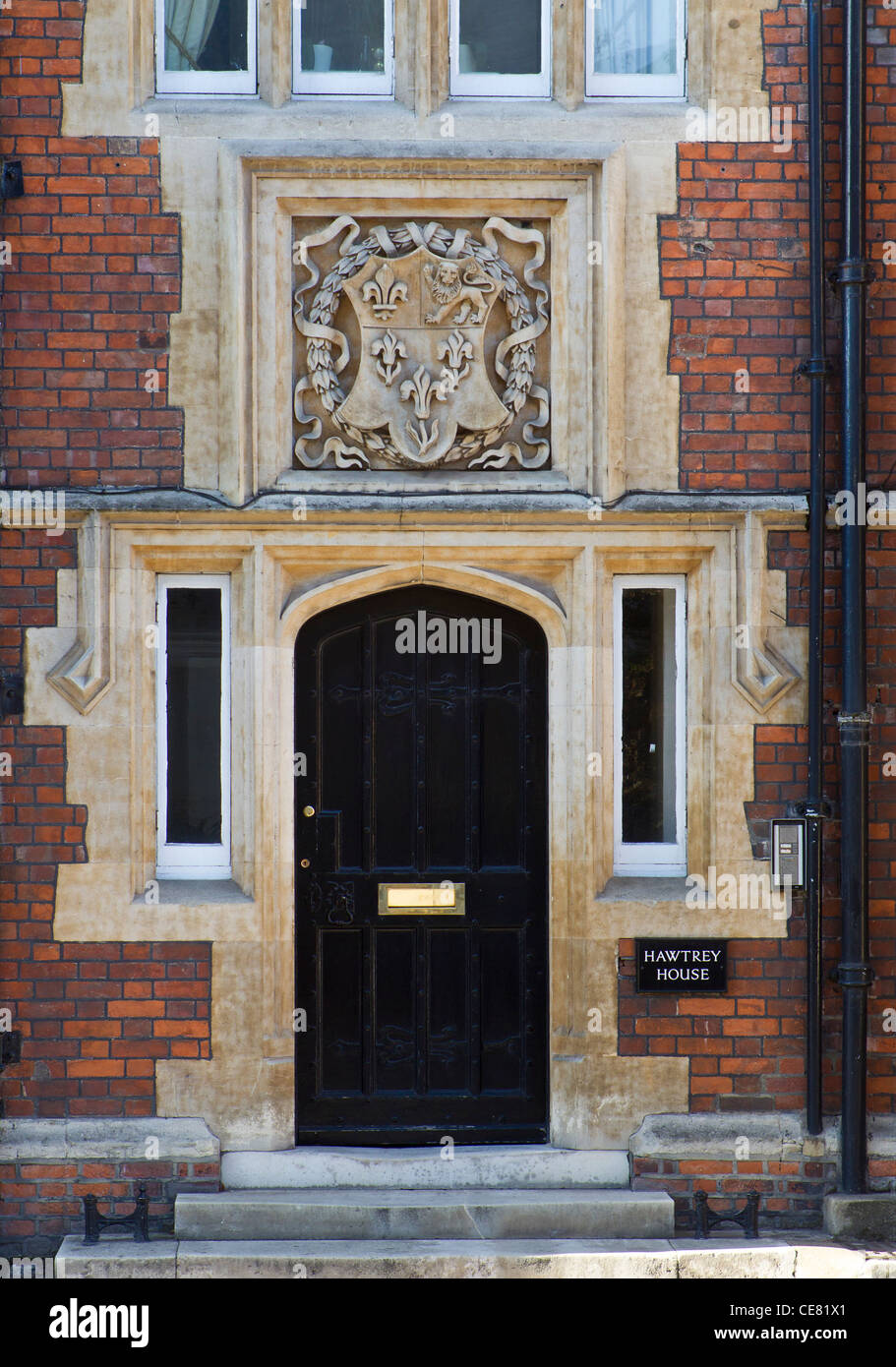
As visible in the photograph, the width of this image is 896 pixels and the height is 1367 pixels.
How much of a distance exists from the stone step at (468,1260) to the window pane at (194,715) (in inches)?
66.6

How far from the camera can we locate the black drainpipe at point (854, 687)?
5664 millimetres

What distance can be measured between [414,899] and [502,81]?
3.62 meters

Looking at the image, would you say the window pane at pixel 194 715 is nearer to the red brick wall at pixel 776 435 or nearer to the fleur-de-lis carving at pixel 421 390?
the fleur-de-lis carving at pixel 421 390

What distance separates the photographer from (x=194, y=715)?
19.4ft

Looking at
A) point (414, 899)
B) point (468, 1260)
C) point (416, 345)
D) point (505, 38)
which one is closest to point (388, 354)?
point (416, 345)

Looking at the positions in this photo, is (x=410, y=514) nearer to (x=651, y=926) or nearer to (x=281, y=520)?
(x=281, y=520)

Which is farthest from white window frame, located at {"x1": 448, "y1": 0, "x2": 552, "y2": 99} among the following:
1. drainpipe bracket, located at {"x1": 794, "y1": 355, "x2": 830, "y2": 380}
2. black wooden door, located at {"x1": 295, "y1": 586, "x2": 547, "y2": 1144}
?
black wooden door, located at {"x1": 295, "y1": 586, "x2": 547, "y2": 1144}

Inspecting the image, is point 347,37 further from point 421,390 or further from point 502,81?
point 421,390

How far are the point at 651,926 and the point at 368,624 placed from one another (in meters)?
1.81

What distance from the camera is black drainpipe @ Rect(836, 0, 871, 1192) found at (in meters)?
5.66

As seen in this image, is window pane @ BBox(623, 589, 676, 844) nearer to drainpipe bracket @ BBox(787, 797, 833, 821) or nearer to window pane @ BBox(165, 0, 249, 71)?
drainpipe bracket @ BBox(787, 797, 833, 821)

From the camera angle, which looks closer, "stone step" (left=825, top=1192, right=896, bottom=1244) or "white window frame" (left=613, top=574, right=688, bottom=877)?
"stone step" (left=825, top=1192, right=896, bottom=1244)

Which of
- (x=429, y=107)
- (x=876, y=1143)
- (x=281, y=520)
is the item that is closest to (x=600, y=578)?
(x=281, y=520)

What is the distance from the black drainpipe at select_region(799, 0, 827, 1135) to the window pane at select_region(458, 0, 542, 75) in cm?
117
